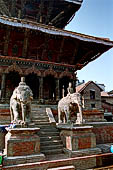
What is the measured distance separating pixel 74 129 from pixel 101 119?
6288mm

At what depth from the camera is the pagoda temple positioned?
39.5 ft

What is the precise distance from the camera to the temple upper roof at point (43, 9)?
16.0 m

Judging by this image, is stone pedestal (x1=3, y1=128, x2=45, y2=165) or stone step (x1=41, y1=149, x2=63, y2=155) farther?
stone step (x1=41, y1=149, x2=63, y2=155)

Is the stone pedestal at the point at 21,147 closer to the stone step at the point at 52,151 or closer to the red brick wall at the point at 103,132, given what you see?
the stone step at the point at 52,151

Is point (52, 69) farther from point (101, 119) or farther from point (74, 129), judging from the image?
point (74, 129)

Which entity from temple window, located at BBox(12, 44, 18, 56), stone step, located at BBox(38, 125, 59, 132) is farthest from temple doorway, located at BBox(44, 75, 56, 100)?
stone step, located at BBox(38, 125, 59, 132)

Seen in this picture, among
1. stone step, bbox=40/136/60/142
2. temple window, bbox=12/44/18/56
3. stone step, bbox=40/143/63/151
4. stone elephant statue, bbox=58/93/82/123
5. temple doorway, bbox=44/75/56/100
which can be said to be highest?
temple window, bbox=12/44/18/56

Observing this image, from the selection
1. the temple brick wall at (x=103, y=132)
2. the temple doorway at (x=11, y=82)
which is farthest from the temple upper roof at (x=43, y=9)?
the temple brick wall at (x=103, y=132)

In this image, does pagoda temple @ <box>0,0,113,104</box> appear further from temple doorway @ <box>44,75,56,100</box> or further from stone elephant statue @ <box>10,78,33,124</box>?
stone elephant statue @ <box>10,78,33,124</box>

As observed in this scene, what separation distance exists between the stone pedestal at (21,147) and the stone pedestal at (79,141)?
130cm

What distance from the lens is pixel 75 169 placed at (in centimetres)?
494

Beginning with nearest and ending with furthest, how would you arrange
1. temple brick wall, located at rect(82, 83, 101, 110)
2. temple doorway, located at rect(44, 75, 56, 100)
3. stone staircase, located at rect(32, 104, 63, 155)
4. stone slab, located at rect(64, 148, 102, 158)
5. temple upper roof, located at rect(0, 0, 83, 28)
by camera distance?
1. stone slab, located at rect(64, 148, 102, 158)
2. stone staircase, located at rect(32, 104, 63, 155)
3. temple doorway, located at rect(44, 75, 56, 100)
4. temple upper roof, located at rect(0, 0, 83, 28)
5. temple brick wall, located at rect(82, 83, 101, 110)

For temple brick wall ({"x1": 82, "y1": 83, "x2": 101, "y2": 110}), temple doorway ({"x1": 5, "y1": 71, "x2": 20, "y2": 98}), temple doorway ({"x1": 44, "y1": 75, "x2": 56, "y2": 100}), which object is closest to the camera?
temple doorway ({"x1": 5, "y1": 71, "x2": 20, "y2": 98})

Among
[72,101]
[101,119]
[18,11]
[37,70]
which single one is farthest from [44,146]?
[18,11]
